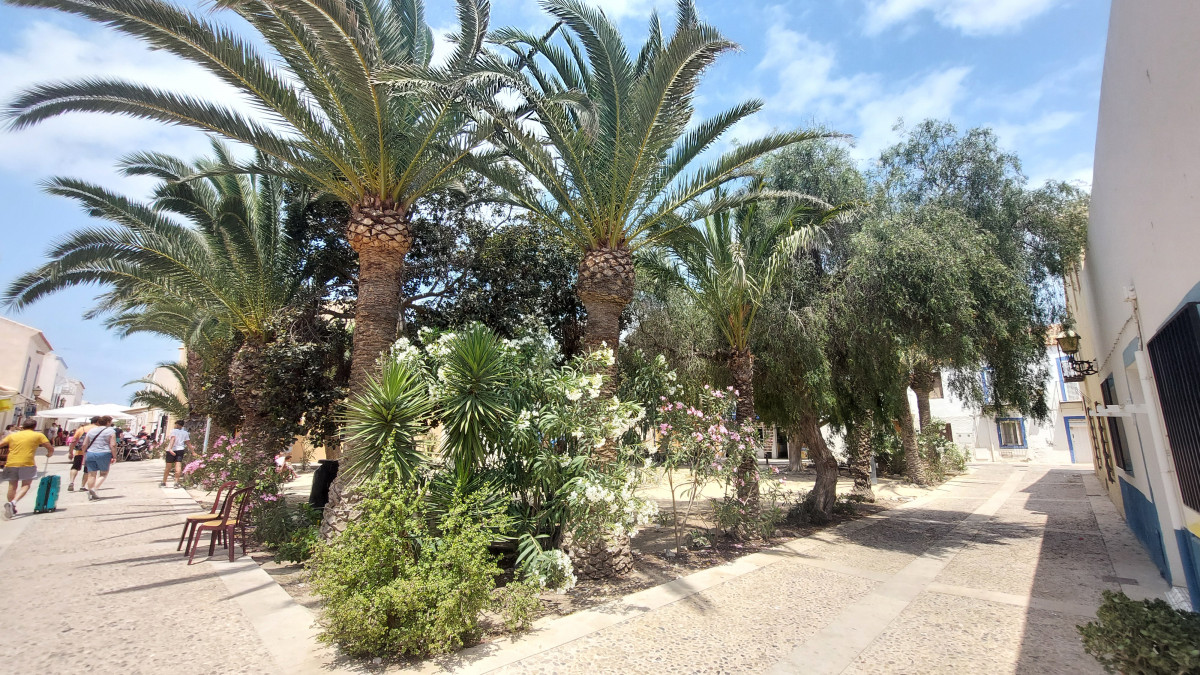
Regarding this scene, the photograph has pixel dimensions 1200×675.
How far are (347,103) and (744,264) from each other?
6522 mm

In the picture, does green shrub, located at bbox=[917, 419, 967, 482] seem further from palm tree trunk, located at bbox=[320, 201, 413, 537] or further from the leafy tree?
palm tree trunk, located at bbox=[320, 201, 413, 537]

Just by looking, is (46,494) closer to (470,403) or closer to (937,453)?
(470,403)

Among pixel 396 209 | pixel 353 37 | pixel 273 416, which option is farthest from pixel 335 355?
pixel 353 37

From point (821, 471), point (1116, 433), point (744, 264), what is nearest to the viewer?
point (744, 264)

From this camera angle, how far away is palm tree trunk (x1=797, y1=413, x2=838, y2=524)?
11.0 meters

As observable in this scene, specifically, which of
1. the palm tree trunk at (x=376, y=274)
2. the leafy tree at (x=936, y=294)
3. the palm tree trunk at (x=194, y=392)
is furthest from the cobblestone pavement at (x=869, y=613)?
the palm tree trunk at (x=194, y=392)

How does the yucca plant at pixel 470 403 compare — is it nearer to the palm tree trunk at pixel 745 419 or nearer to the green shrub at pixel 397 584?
the green shrub at pixel 397 584

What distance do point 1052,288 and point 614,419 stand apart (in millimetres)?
9942

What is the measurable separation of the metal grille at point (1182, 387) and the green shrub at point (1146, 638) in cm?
135

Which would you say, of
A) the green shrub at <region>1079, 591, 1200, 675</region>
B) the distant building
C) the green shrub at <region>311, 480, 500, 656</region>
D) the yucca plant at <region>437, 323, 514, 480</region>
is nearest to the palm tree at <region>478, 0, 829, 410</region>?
the yucca plant at <region>437, 323, 514, 480</region>

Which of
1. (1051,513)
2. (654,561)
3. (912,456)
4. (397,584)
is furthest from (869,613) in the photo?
(912,456)

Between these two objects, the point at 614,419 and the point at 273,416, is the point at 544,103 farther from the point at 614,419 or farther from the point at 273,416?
the point at 273,416

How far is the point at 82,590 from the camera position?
557cm

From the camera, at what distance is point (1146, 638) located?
3.27 m
